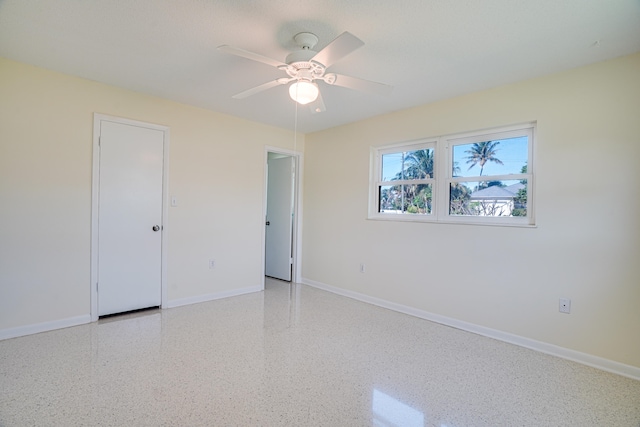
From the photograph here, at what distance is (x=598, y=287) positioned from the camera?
2.35 m

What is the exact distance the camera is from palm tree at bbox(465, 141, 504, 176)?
2.98 metres

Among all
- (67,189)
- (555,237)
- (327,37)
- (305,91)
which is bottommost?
(555,237)

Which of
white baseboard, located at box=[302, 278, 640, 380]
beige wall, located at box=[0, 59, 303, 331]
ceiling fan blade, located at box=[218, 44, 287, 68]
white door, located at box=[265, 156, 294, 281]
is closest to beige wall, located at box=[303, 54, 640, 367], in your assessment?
white baseboard, located at box=[302, 278, 640, 380]

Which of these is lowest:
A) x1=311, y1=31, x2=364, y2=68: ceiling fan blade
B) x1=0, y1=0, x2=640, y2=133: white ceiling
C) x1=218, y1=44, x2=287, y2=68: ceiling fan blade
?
x1=311, y1=31, x2=364, y2=68: ceiling fan blade

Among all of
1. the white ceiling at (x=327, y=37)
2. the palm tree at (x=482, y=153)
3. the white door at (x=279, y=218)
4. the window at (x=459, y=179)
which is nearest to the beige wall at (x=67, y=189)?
the white ceiling at (x=327, y=37)

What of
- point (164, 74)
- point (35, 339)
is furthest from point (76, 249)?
point (164, 74)

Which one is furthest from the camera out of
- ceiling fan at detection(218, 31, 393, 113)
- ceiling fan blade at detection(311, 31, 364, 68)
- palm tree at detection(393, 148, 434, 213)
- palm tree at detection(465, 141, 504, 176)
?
palm tree at detection(393, 148, 434, 213)

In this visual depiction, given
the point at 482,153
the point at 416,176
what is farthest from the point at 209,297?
the point at 482,153

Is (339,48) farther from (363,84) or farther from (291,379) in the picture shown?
(291,379)

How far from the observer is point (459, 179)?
10.5 ft

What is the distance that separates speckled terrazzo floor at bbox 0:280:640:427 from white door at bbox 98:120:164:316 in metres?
0.34

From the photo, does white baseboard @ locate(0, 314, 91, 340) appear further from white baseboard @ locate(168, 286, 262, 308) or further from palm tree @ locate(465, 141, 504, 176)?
palm tree @ locate(465, 141, 504, 176)

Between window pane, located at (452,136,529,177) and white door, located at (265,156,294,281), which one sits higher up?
window pane, located at (452,136,529,177)

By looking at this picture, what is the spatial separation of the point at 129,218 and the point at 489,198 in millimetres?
3673
